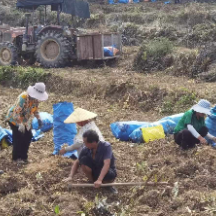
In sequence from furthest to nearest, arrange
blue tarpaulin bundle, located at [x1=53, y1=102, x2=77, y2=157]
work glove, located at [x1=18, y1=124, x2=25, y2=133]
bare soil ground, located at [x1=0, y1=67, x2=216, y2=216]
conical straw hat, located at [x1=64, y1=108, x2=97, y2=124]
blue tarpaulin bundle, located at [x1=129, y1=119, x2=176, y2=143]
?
blue tarpaulin bundle, located at [x1=129, y1=119, x2=176, y2=143]
blue tarpaulin bundle, located at [x1=53, y1=102, x2=77, y2=157]
work glove, located at [x1=18, y1=124, x2=25, y2=133]
conical straw hat, located at [x1=64, y1=108, x2=97, y2=124]
bare soil ground, located at [x1=0, y1=67, x2=216, y2=216]

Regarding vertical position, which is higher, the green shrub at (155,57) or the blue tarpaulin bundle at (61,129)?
the green shrub at (155,57)

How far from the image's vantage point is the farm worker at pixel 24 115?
4.00 metres

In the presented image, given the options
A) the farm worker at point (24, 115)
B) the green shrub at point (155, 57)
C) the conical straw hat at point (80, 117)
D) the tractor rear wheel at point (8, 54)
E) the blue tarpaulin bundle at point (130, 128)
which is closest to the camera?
the conical straw hat at point (80, 117)

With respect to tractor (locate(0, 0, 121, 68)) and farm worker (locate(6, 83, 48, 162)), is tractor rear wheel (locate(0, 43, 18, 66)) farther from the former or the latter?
farm worker (locate(6, 83, 48, 162))

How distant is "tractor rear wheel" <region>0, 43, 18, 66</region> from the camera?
10094 mm

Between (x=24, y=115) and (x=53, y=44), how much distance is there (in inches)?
231

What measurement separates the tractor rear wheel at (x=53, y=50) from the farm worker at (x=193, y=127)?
567 centimetres

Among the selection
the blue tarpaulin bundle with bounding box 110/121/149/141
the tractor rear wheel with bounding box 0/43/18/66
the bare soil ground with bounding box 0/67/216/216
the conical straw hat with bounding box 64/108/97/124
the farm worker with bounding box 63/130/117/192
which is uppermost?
the tractor rear wheel with bounding box 0/43/18/66

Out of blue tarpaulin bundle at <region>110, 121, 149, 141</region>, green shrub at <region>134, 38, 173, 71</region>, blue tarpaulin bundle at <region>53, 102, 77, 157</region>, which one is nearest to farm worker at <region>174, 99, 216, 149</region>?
blue tarpaulin bundle at <region>110, 121, 149, 141</region>

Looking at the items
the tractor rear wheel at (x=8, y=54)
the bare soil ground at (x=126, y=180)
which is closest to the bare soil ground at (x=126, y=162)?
the bare soil ground at (x=126, y=180)

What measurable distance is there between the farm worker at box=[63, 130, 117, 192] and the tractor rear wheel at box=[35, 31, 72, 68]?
637 cm

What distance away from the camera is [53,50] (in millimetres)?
9719

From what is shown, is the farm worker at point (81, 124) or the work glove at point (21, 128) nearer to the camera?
the farm worker at point (81, 124)

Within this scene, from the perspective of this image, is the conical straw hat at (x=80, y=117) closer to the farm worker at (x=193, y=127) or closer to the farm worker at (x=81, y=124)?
the farm worker at (x=81, y=124)
